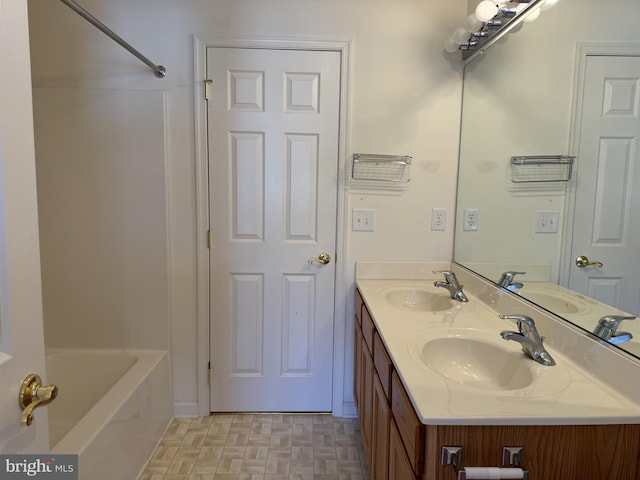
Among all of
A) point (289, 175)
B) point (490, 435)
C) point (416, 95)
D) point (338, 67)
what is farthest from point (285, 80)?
point (490, 435)

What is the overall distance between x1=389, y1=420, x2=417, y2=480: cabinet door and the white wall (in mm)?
1035

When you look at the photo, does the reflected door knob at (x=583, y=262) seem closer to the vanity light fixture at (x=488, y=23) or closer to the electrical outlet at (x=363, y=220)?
the vanity light fixture at (x=488, y=23)

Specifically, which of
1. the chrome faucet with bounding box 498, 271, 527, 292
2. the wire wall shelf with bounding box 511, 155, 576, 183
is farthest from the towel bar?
the wire wall shelf with bounding box 511, 155, 576, 183

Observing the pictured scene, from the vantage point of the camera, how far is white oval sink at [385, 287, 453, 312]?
1.87 meters

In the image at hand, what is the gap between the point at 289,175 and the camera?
2053 mm

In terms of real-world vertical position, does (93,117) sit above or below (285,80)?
below

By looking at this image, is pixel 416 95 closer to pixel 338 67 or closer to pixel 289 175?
pixel 338 67

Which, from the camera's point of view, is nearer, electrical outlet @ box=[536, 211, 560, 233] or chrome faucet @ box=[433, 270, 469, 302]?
electrical outlet @ box=[536, 211, 560, 233]

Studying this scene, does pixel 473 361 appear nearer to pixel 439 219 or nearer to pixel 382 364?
pixel 382 364

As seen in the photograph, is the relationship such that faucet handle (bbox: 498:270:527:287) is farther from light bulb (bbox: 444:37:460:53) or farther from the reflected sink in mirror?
light bulb (bbox: 444:37:460:53)

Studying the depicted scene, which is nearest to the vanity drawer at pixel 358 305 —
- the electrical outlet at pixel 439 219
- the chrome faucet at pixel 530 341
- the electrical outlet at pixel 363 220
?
the electrical outlet at pixel 363 220

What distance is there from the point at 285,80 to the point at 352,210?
800 millimetres

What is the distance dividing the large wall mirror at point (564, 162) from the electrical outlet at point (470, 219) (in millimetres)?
16

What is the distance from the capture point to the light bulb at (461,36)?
1804 millimetres
